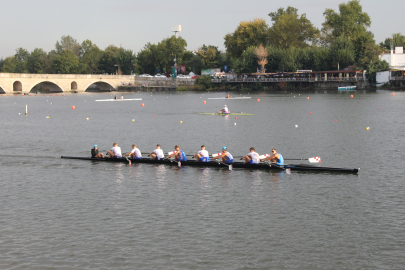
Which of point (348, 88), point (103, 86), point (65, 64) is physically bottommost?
point (348, 88)

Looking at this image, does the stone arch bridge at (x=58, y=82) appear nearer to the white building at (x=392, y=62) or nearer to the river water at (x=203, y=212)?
the white building at (x=392, y=62)

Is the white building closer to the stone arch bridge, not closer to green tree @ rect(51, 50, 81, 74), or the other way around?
the stone arch bridge

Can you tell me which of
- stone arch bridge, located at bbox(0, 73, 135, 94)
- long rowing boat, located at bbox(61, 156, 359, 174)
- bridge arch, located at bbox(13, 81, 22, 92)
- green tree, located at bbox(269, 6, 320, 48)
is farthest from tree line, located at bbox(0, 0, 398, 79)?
long rowing boat, located at bbox(61, 156, 359, 174)

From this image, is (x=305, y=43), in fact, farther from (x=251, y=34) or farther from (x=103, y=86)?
(x=103, y=86)

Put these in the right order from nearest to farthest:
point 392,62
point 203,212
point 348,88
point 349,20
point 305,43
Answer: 1. point 203,212
2. point 392,62
3. point 348,88
4. point 349,20
5. point 305,43

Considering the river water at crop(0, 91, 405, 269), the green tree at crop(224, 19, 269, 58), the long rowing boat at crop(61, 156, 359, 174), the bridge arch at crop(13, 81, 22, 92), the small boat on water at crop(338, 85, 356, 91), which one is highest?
the green tree at crop(224, 19, 269, 58)

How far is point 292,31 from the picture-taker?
15575 centimetres

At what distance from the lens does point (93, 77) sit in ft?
551

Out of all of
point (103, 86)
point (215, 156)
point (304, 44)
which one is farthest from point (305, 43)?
point (215, 156)

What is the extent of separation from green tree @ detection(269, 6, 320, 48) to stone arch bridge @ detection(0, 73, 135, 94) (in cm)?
6296

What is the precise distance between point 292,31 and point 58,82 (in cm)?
8304

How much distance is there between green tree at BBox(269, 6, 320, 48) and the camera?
152 meters

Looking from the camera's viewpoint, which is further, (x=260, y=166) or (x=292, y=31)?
(x=292, y=31)

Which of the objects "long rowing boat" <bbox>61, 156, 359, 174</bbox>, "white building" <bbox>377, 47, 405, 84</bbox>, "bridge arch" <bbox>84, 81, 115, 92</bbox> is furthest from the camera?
"bridge arch" <bbox>84, 81, 115, 92</bbox>
